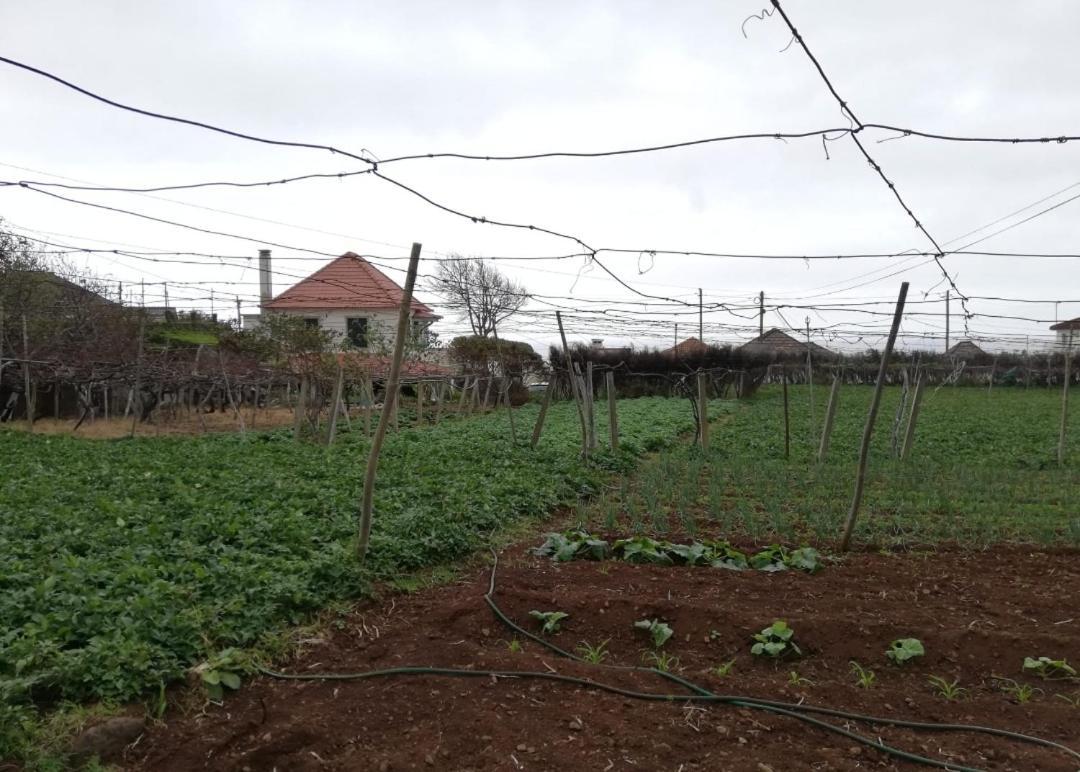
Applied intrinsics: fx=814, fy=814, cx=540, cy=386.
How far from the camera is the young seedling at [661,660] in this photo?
4.00 m

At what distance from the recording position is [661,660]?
4078mm

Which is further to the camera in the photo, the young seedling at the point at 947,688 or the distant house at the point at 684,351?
the distant house at the point at 684,351

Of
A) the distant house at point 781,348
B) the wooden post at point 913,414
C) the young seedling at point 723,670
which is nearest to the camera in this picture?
the young seedling at point 723,670

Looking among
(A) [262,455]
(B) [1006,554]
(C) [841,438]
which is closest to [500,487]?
(A) [262,455]

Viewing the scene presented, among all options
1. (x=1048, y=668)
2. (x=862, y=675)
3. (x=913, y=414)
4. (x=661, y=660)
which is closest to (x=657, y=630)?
(x=661, y=660)

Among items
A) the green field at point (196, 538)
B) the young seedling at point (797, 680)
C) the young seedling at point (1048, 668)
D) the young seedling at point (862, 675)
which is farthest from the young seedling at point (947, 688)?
the green field at point (196, 538)

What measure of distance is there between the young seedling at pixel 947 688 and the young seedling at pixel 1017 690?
0.18m

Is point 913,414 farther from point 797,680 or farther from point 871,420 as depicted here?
point 797,680

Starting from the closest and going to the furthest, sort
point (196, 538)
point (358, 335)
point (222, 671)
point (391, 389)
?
point (222, 671) → point (391, 389) → point (196, 538) → point (358, 335)

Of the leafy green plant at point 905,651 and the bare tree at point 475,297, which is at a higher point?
the bare tree at point 475,297

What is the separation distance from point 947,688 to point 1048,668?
65 cm

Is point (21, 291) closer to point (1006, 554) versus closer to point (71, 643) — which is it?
point (71, 643)

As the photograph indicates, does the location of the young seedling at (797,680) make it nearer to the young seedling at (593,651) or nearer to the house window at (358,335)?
the young seedling at (593,651)

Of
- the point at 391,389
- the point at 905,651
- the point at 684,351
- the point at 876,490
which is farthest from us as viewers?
the point at 684,351
